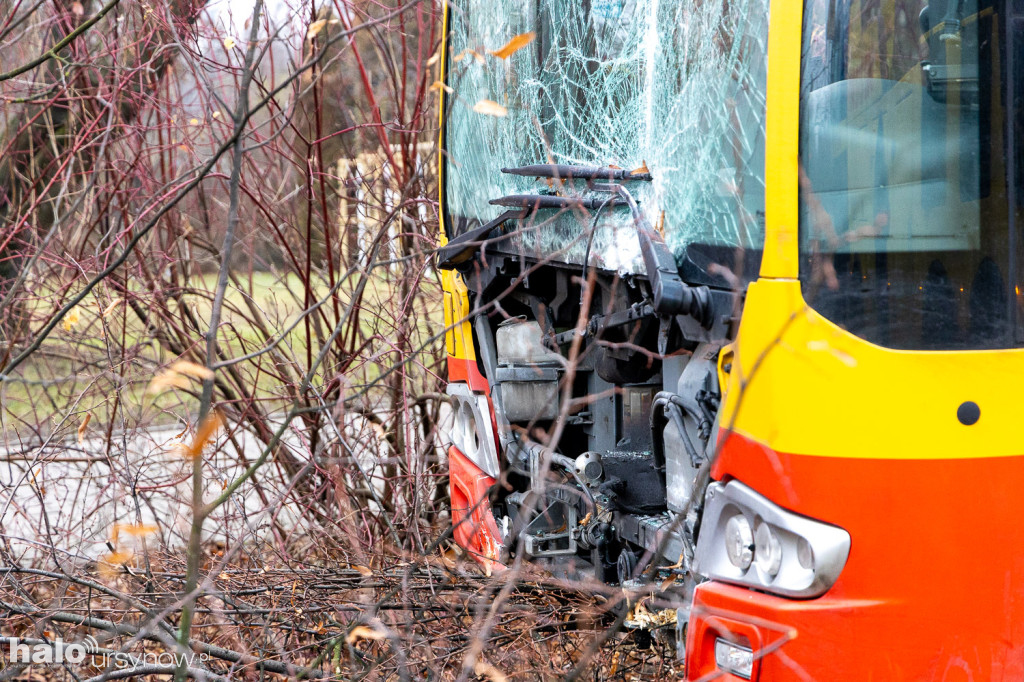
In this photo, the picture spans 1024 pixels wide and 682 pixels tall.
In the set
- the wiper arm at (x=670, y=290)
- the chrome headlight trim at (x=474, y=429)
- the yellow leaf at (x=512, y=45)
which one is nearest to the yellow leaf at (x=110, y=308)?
the chrome headlight trim at (x=474, y=429)

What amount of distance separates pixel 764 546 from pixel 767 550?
0.05 feet

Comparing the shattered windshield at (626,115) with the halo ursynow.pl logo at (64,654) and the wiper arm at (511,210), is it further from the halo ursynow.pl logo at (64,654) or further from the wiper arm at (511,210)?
the halo ursynow.pl logo at (64,654)

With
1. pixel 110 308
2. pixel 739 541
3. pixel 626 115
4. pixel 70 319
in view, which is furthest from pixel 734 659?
pixel 110 308

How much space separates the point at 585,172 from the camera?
2771 mm

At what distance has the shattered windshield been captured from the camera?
213cm

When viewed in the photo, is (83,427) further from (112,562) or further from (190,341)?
(112,562)

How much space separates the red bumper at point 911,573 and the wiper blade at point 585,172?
39.7 inches

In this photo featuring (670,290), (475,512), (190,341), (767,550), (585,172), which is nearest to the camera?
(767,550)

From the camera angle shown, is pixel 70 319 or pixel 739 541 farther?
pixel 70 319

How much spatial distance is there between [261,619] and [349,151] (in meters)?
2.94

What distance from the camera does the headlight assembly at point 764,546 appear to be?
187cm

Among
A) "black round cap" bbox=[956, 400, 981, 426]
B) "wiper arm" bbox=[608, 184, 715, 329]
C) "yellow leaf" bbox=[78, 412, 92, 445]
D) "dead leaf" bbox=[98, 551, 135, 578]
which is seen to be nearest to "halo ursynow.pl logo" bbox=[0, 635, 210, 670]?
"dead leaf" bbox=[98, 551, 135, 578]

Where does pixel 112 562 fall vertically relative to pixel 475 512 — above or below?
above

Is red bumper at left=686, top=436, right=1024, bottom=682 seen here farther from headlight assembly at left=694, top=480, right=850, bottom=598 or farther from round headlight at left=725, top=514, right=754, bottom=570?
round headlight at left=725, top=514, right=754, bottom=570
